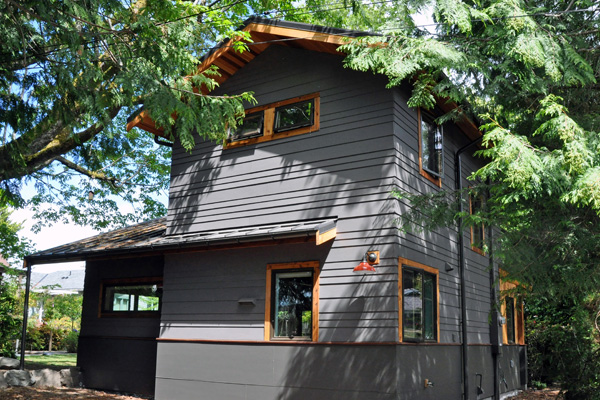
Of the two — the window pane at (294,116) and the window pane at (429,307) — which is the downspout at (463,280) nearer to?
the window pane at (429,307)

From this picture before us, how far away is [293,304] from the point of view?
9078mm

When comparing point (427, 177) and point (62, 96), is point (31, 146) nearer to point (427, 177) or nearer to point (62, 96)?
point (62, 96)

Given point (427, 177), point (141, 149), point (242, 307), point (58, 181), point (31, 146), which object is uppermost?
point (141, 149)

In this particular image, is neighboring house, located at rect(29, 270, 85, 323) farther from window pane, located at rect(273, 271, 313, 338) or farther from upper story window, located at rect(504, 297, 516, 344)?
window pane, located at rect(273, 271, 313, 338)

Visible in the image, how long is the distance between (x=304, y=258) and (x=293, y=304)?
768mm

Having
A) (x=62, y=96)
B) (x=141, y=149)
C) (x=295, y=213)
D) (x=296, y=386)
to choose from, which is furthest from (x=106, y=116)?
(x=141, y=149)

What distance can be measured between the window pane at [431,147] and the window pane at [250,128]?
2.96 m

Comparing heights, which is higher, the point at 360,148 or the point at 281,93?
the point at 281,93

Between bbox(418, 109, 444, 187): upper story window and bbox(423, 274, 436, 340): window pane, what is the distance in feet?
6.02

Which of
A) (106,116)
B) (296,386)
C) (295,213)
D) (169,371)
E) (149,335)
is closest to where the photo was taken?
(106,116)

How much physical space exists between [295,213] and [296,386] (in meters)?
2.78

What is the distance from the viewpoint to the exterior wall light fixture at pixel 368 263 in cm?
823

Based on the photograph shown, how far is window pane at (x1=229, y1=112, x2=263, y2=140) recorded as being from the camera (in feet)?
34.2

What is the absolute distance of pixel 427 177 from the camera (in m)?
9.89
